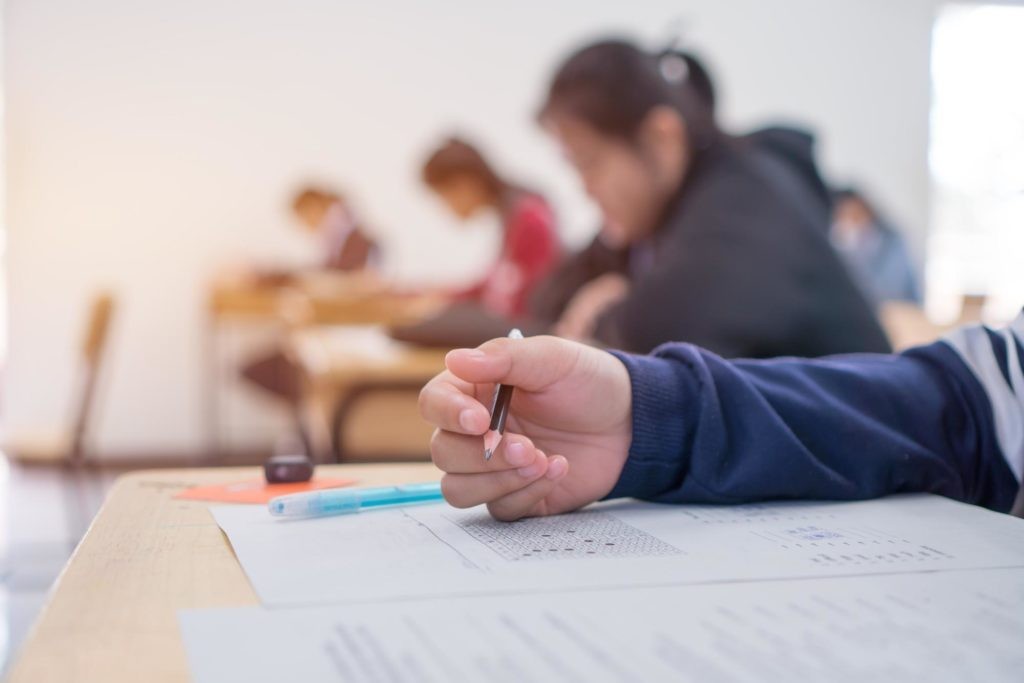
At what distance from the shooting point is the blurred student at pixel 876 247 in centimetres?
576

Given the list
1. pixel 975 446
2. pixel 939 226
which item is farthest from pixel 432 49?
pixel 975 446

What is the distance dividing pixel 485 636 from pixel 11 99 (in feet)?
17.8

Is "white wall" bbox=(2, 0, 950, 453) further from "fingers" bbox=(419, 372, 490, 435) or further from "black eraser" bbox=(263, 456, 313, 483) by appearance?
"fingers" bbox=(419, 372, 490, 435)

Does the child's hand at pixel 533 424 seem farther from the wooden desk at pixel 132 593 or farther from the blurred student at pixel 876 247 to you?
the blurred student at pixel 876 247

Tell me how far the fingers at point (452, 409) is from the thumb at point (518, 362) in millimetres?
14

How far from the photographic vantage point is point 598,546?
57cm

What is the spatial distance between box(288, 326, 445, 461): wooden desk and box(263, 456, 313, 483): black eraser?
1175mm

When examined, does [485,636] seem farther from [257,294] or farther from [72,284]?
[72,284]

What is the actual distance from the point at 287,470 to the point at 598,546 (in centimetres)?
30

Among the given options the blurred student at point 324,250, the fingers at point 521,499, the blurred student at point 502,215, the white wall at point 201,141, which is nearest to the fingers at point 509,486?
the fingers at point 521,499

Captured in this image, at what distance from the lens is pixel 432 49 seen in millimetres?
5621

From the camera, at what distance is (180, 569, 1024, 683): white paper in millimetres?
371

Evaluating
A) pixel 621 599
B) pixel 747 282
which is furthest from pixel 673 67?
pixel 621 599

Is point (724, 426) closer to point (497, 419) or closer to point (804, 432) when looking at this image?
point (804, 432)
